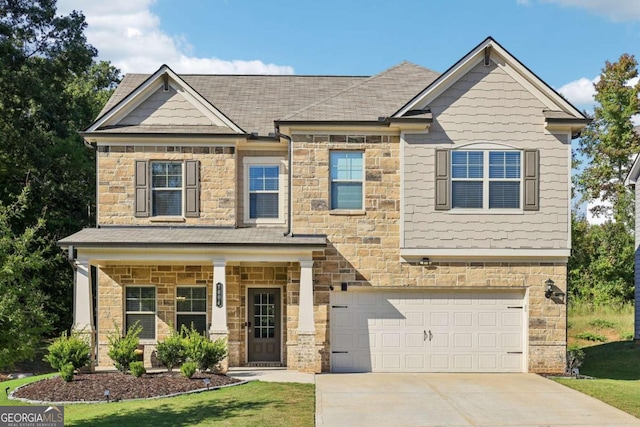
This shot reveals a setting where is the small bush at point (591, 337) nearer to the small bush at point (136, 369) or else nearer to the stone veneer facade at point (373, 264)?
the stone veneer facade at point (373, 264)

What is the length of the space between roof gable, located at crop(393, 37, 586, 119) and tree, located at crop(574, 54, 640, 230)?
70.8 ft

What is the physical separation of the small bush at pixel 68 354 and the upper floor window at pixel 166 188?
4.12 meters

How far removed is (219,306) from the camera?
16.9 m

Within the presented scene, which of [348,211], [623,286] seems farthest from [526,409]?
[623,286]

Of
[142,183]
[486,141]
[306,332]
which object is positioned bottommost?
[306,332]

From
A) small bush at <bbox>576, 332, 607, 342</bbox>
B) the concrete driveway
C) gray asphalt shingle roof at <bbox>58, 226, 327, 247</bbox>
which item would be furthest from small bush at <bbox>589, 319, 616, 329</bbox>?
gray asphalt shingle roof at <bbox>58, 226, 327, 247</bbox>

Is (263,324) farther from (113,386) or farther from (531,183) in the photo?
(531,183)

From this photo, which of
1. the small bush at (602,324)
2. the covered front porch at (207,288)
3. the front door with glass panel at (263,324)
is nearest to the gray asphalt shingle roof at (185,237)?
the covered front porch at (207,288)

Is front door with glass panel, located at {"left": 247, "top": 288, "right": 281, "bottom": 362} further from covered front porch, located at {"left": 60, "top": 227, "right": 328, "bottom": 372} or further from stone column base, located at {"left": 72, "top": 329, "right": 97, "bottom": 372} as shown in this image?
stone column base, located at {"left": 72, "top": 329, "right": 97, "bottom": 372}

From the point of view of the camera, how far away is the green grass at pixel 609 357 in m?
14.3

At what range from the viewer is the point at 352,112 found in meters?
17.8

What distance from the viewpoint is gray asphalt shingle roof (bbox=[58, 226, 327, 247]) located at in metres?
16.6

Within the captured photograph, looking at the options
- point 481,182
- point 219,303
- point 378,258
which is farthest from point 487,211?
point 219,303

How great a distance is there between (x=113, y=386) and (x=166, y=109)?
24.4 feet
